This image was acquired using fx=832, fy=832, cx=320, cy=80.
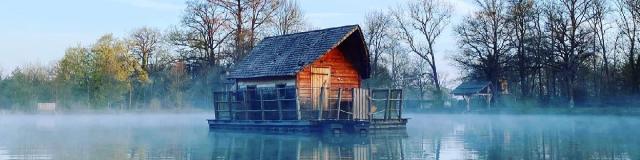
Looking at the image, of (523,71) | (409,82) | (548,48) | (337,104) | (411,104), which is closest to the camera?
(337,104)

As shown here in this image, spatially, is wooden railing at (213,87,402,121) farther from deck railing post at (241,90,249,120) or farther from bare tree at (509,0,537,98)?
bare tree at (509,0,537,98)

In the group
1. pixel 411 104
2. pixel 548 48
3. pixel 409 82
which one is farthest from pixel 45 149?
pixel 409 82

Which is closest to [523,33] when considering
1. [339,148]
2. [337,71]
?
[337,71]

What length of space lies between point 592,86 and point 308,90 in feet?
101

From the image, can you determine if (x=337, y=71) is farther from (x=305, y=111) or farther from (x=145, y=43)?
(x=145, y=43)

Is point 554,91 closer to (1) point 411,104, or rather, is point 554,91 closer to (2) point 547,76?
(2) point 547,76

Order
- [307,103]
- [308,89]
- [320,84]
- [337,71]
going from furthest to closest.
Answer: [337,71], [320,84], [307,103], [308,89]

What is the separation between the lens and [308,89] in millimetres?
33812

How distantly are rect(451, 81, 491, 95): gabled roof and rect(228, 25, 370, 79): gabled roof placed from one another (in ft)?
107

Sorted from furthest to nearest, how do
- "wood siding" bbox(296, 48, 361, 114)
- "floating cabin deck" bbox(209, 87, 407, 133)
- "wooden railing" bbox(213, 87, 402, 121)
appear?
"wood siding" bbox(296, 48, 361, 114) → "wooden railing" bbox(213, 87, 402, 121) → "floating cabin deck" bbox(209, 87, 407, 133)

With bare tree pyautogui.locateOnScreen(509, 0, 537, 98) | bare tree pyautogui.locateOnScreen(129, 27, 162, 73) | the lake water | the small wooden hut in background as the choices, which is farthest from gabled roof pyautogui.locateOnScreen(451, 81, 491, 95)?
the lake water

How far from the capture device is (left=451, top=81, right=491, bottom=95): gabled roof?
68.7 metres

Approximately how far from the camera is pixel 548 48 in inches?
2231

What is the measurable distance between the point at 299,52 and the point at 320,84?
165cm
